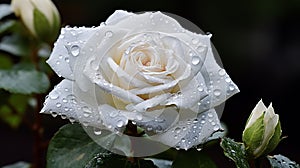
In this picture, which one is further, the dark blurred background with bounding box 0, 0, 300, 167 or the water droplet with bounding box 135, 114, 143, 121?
the dark blurred background with bounding box 0, 0, 300, 167

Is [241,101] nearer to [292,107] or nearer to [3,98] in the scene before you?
[292,107]

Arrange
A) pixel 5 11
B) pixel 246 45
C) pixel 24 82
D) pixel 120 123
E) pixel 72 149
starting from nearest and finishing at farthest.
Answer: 1. pixel 120 123
2. pixel 72 149
3. pixel 24 82
4. pixel 5 11
5. pixel 246 45

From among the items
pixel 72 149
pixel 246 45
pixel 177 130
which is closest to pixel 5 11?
pixel 72 149

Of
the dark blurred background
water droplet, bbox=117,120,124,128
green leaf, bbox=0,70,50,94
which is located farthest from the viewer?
the dark blurred background

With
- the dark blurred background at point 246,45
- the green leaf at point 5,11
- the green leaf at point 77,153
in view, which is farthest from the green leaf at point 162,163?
the dark blurred background at point 246,45

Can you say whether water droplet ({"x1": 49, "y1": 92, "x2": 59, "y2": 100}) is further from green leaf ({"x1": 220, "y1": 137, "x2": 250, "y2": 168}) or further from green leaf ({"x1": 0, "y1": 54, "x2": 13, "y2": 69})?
green leaf ({"x1": 0, "y1": 54, "x2": 13, "y2": 69})

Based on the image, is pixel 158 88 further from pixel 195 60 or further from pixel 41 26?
pixel 41 26

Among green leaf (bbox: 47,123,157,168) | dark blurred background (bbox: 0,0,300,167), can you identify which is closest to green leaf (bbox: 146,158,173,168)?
green leaf (bbox: 47,123,157,168)
